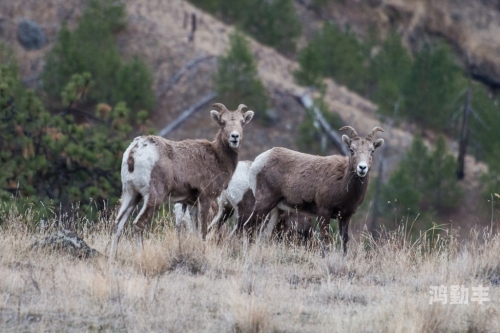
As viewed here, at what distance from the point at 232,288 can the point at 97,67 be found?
83.8 feet

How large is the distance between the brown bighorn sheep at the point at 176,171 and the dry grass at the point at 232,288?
435 mm

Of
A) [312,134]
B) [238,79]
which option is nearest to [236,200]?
[238,79]

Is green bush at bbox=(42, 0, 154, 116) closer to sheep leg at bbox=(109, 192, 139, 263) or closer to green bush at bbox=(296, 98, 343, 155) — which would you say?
green bush at bbox=(296, 98, 343, 155)

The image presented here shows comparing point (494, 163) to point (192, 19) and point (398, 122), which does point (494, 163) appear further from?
point (192, 19)

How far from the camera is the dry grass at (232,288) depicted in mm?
6578

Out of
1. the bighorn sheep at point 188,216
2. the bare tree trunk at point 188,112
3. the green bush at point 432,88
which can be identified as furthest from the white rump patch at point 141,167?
the green bush at point 432,88

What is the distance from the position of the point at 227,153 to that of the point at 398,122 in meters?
30.3

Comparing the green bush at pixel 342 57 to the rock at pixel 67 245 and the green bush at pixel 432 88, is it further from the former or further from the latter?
the rock at pixel 67 245

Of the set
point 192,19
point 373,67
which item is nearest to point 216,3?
point 192,19

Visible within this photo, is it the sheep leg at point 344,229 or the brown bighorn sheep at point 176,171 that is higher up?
the brown bighorn sheep at point 176,171

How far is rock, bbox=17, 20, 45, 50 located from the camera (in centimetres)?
3900

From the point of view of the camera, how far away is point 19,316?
655cm

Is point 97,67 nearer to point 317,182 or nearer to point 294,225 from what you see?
point 294,225

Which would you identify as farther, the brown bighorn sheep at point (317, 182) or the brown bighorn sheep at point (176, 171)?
the brown bighorn sheep at point (317, 182)
